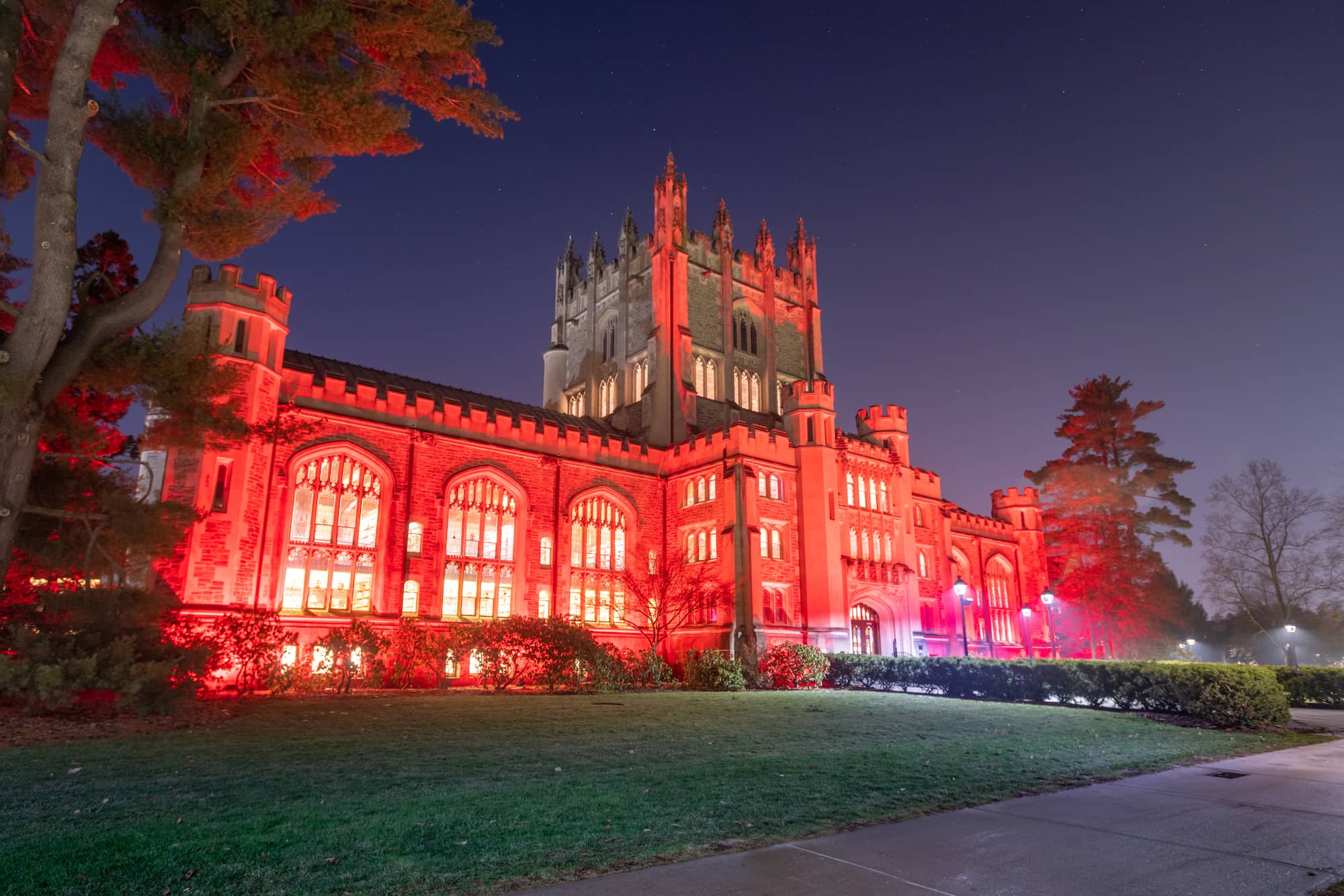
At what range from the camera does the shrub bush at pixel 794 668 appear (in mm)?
25703

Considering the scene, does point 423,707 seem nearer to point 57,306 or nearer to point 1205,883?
point 57,306

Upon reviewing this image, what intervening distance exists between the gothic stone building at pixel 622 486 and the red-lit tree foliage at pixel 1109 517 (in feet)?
16.4

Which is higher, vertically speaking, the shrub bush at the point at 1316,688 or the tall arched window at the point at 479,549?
the tall arched window at the point at 479,549

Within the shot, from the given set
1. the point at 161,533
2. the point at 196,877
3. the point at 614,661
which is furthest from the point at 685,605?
the point at 196,877

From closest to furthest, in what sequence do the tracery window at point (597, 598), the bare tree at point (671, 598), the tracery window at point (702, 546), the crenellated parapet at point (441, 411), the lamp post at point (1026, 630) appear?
the crenellated parapet at point (441, 411) → the bare tree at point (671, 598) → the tracery window at point (597, 598) → the tracery window at point (702, 546) → the lamp post at point (1026, 630)

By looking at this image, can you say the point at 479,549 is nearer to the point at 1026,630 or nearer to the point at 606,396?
the point at 606,396

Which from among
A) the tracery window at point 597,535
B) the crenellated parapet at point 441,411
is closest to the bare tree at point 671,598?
the tracery window at point 597,535

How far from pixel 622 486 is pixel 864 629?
12.1 meters

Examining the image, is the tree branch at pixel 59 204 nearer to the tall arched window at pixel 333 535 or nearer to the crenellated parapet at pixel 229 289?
the crenellated parapet at pixel 229 289

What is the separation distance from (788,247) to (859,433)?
48.3 ft

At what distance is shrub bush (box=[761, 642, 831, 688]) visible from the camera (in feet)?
84.3

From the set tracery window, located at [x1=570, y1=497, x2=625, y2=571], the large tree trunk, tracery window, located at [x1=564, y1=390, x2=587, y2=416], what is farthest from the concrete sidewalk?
tracery window, located at [x1=564, y1=390, x2=587, y2=416]

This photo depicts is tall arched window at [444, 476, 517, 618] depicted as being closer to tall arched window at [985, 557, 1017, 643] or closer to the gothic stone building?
the gothic stone building

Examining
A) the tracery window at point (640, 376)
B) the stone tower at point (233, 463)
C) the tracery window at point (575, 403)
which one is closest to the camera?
the stone tower at point (233, 463)
